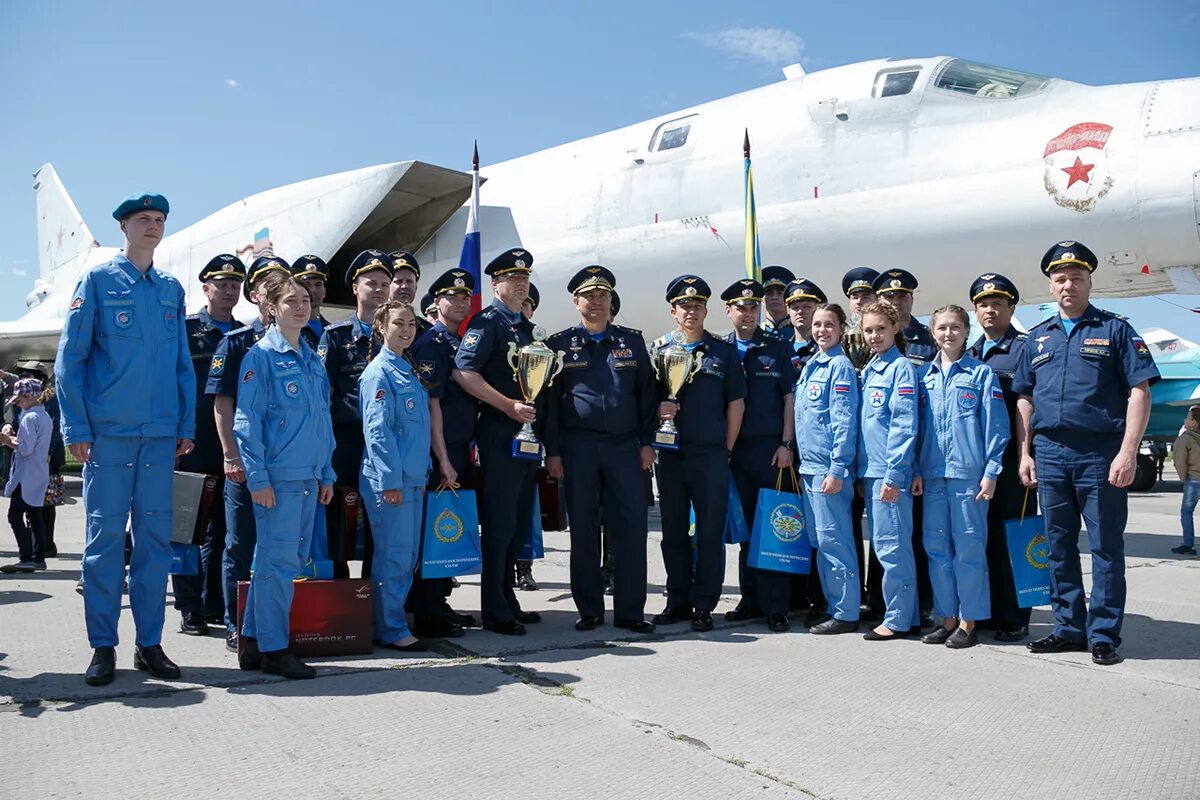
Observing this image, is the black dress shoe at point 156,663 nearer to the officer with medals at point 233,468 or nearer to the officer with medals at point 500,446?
the officer with medals at point 233,468

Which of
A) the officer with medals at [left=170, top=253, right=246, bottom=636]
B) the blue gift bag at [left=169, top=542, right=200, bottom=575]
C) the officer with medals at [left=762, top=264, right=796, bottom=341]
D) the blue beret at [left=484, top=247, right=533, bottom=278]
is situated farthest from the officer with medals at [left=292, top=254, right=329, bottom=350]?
the officer with medals at [left=762, top=264, right=796, bottom=341]

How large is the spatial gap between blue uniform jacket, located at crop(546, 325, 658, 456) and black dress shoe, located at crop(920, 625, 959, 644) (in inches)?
66.9

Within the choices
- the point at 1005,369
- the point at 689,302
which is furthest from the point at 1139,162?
the point at 689,302

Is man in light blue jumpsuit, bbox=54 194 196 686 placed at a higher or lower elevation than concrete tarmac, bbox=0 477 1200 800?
higher

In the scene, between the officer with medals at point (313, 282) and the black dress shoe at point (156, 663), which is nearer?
the black dress shoe at point (156, 663)

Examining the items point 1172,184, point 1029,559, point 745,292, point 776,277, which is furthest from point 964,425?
point 1172,184

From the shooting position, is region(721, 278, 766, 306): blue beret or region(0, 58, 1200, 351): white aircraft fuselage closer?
region(721, 278, 766, 306): blue beret

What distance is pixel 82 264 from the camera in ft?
68.6

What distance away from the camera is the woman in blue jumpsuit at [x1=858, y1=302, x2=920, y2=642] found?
14.6 ft

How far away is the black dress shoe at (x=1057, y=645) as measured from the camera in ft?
13.9

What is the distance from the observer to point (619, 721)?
10.1ft

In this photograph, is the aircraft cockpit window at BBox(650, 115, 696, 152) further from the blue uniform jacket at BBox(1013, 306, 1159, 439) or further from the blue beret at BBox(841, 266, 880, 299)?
the blue uniform jacket at BBox(1013, 306, 1159, 439)

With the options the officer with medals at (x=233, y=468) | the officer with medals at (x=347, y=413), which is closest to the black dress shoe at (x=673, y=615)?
the officer with medals at (x=347, y=413)

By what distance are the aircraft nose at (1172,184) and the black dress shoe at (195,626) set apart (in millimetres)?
6918
